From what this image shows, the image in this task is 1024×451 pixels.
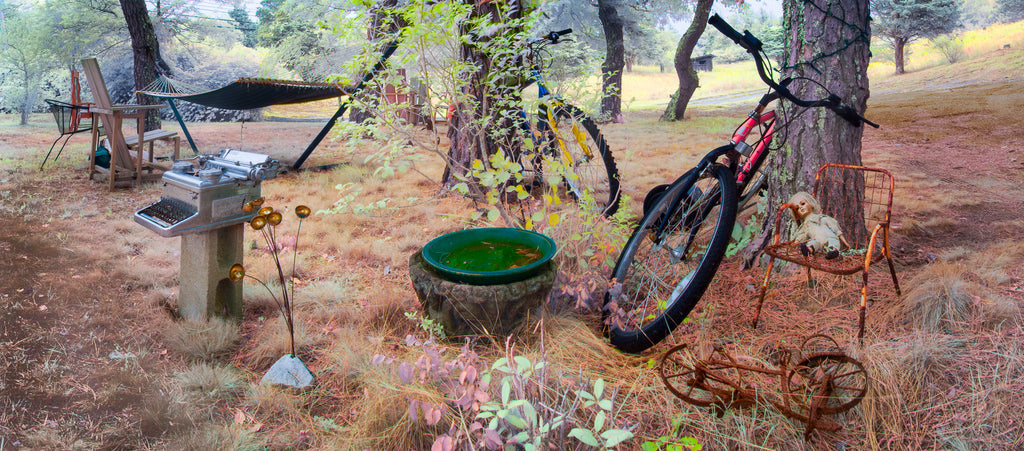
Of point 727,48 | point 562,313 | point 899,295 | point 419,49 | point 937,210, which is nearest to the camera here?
point 899,295

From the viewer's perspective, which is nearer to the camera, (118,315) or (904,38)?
(118,315)

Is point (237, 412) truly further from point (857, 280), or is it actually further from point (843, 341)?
point (857, 280)

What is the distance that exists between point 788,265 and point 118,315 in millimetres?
2662

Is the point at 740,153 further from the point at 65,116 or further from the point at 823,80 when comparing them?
the point at 65,116

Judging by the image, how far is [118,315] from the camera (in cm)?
188

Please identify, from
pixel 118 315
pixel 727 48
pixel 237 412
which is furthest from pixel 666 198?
pixel 727 48

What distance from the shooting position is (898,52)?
282 inches

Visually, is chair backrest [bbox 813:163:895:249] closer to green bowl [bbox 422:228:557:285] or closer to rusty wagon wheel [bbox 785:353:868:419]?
rusty wagon wheel [bbox 785:353:868:419]

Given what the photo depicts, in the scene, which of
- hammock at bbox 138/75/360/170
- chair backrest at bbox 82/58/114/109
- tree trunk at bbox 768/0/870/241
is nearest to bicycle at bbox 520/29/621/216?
tree trunk at bbox 768/0/870/241

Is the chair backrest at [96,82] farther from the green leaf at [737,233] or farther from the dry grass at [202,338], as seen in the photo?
the green leaf at [737,233]

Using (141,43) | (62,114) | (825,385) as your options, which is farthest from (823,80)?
(141,43)

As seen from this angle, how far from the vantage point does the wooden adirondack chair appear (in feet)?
11.4

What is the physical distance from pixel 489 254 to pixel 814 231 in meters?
1.05

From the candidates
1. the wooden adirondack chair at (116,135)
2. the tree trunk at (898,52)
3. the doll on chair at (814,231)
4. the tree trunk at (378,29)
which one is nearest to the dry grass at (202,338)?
the tree trunk at (378,29)
